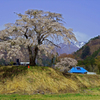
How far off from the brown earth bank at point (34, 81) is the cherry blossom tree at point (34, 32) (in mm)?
2873

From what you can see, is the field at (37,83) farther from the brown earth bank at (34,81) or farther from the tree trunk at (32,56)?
the tree trunk at (32,56)

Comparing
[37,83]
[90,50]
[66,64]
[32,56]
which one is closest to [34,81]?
[37,83]

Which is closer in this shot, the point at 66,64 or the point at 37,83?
the point at 37,83

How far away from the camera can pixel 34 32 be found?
2566 cm

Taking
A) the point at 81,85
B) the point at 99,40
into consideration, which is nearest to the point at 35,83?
the point at 81,85

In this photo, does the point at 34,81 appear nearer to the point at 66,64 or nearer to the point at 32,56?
the point at 32,56

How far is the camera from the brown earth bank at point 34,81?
20.7m

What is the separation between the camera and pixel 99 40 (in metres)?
188

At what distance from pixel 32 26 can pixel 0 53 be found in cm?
556

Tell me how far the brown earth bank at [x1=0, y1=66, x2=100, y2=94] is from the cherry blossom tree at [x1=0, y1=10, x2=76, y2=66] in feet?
9.43

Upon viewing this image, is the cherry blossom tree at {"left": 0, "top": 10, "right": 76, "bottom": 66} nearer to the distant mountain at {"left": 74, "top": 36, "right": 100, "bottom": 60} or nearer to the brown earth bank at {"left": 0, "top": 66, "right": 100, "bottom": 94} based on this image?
the brown earth bank at {"left": 0, "top": 66, "right": 100, "bottom": 94}

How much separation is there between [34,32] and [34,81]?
6992 millimetres

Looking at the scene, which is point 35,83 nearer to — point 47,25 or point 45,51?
point 45,51

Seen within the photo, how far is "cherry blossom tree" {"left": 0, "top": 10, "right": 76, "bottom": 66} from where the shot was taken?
24547mm
